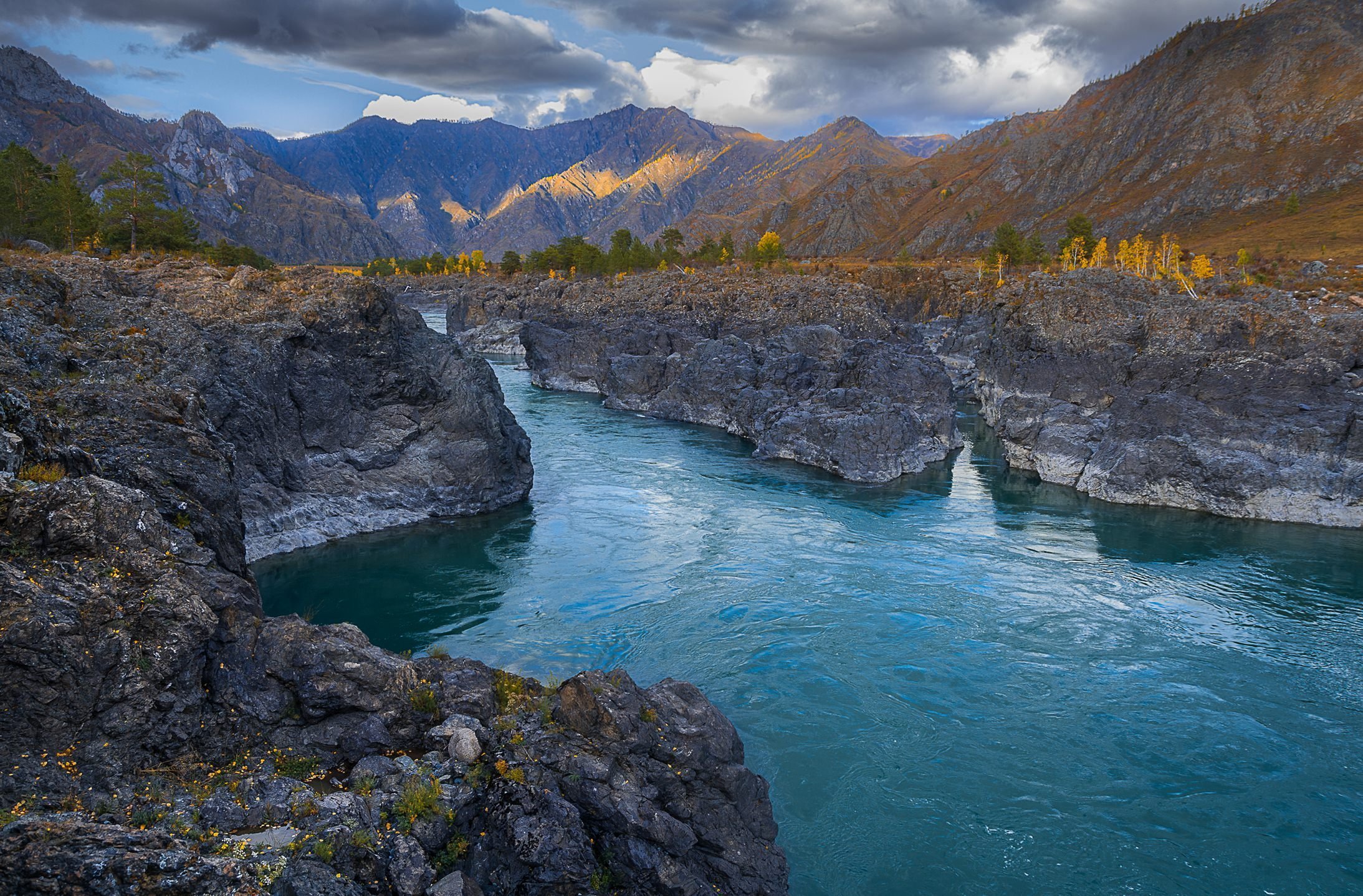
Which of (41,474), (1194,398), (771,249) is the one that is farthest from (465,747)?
(771,249)

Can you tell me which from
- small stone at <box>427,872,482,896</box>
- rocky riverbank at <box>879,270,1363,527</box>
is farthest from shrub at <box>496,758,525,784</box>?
rocky riverbank at <box>879,270,1363,527</box>

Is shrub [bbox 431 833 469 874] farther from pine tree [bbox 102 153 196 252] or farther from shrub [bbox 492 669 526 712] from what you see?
pine tree [bbox 102 153 196 252]

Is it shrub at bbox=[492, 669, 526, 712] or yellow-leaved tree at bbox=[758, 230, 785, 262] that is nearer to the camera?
shrub at bbox=[492, 669, 526, 712]

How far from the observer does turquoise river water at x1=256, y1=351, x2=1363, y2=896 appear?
16438 millimetres

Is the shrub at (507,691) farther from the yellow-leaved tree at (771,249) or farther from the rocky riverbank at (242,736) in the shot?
the yellow-leaved tree at (771,249)

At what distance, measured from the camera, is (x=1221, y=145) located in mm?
150750

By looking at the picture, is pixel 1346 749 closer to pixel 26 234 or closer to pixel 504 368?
pixel 26 234

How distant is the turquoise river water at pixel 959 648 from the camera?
53.9 feet

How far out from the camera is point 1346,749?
19766mm

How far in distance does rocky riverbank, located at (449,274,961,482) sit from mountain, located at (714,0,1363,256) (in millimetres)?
75546

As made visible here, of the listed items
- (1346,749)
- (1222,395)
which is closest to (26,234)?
(1346,749)

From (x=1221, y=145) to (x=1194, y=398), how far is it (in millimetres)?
142763

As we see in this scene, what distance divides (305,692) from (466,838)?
410 cm

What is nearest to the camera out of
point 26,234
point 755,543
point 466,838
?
point 466,838
